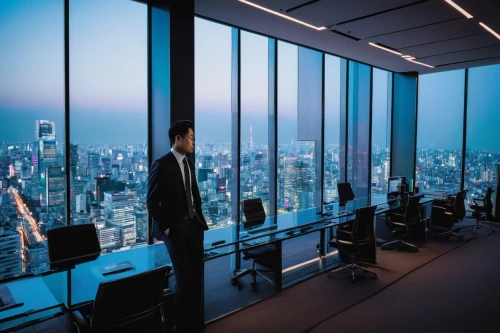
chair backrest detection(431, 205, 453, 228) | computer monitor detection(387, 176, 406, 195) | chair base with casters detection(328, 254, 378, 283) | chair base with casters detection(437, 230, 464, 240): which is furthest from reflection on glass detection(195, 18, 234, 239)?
chair base with casters detection(437, 230, 464, 240)

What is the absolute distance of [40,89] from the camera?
3.52 m

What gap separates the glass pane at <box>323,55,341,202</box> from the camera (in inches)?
274

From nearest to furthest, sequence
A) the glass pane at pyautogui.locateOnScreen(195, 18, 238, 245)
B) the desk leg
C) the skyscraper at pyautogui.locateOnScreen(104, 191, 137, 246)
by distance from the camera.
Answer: the skyscraper at pyautogui.locateOnScreen(104, 191, 137, 246) < the desk leg < the glass pane at pyautogui.locateOnScreen(195, 18, 238, 245)

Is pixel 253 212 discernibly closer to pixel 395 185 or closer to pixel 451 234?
pixel 395 185

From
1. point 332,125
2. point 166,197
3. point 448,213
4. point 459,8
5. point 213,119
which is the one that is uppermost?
point 459,8

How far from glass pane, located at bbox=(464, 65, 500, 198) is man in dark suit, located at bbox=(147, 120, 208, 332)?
8194 mm

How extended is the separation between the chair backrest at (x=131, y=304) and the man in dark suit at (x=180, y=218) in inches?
20.1

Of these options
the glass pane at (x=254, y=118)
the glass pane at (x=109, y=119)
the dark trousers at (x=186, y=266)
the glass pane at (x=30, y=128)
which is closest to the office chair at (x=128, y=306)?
the dark trousers at (x=186, y=266)

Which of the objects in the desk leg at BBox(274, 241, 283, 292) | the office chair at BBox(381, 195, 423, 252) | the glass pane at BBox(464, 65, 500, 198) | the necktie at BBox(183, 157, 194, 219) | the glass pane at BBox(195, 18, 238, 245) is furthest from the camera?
the glass pane at BBox(464, 65, 500, 198)

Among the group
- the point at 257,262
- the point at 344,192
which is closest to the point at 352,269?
the point at 257,262

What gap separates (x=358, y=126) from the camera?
7949 mm

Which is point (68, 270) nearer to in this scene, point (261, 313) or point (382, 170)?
point (261, 313)

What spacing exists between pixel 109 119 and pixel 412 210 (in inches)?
185

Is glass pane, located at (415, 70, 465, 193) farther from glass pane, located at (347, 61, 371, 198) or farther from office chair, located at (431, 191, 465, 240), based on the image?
office chair, located at (431, 191, 465, 240)
